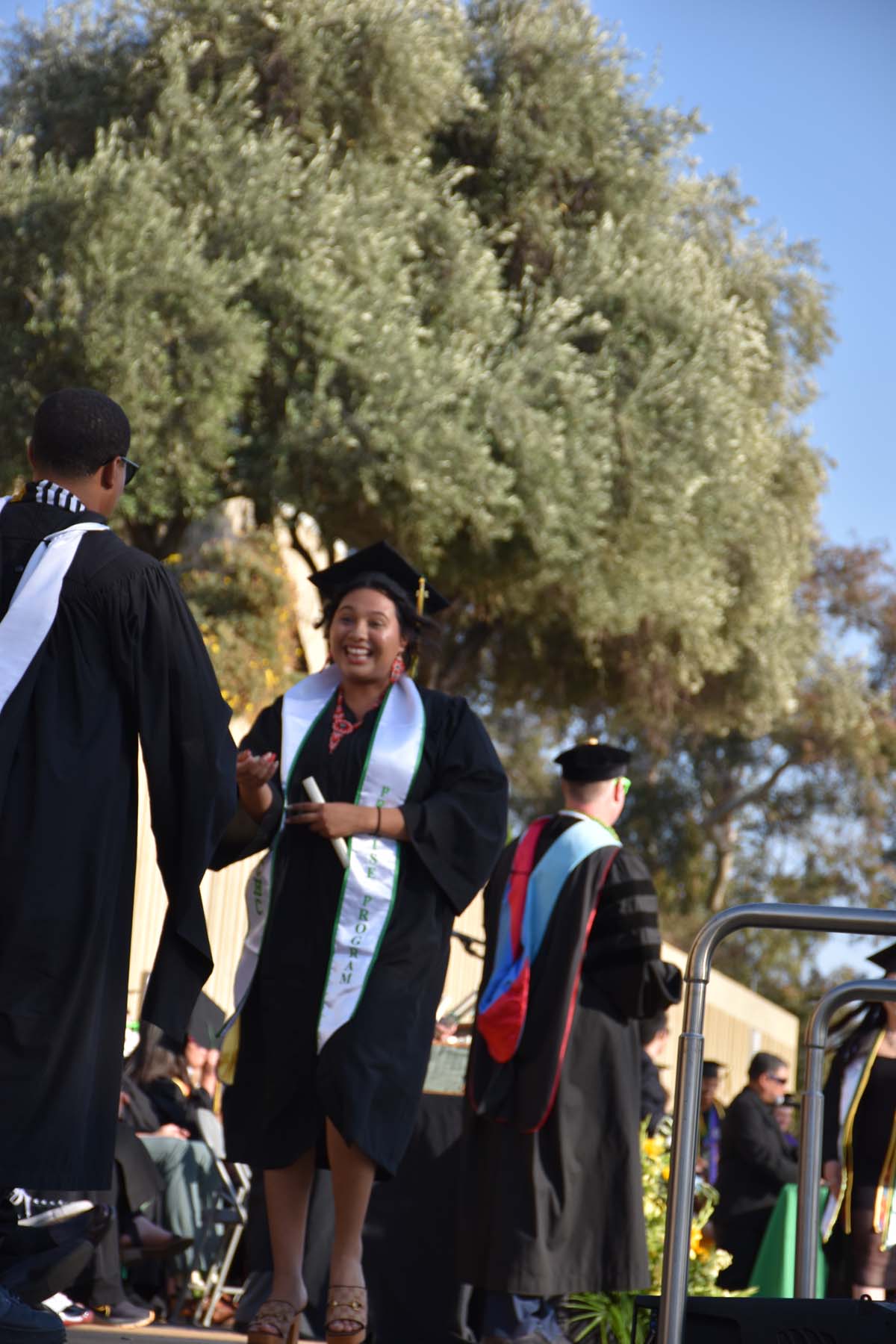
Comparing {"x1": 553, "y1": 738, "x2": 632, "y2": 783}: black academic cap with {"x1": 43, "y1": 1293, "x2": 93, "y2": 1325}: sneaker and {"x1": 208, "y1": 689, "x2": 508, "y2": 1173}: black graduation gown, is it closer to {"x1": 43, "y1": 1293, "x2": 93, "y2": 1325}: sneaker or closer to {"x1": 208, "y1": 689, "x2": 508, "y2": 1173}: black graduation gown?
{"x1": 208, "y1": 689, "x2": 508, "y2": 1173}: black graduation gown

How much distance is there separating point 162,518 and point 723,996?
45.8 ft

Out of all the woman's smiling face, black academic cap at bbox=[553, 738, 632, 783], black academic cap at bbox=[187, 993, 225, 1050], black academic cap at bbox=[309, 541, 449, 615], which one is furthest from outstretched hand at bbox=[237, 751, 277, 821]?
black academic cap at bbox=[187, 993, 225, 1050]

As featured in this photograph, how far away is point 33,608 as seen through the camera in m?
3.27

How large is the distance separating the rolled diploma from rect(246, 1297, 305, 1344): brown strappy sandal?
1.10 metres

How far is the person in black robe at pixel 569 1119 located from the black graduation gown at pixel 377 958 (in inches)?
46.2

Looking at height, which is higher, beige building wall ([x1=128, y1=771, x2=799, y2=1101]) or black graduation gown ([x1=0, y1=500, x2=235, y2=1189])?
beige building wall ([x1=128, y1=771, x2=799, y2=1101])

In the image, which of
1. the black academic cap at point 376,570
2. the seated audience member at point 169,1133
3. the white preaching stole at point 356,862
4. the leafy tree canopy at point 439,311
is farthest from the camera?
the leafy tree canopy at point 439,311

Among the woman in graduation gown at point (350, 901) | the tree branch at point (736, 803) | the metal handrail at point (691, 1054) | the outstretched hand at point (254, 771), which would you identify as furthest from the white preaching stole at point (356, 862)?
the tree branch at point (736, 803)

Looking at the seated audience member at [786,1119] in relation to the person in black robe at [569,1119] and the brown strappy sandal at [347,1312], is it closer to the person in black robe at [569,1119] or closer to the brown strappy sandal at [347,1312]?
the person in black robe at [569,1119]

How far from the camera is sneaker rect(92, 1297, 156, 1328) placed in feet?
20.6

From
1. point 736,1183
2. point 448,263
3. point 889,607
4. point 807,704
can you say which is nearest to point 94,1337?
point 736,1183

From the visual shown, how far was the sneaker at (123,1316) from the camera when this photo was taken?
6.29 metres

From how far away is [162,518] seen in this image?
16.2m

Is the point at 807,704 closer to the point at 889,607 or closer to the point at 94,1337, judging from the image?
the point at 889,607
